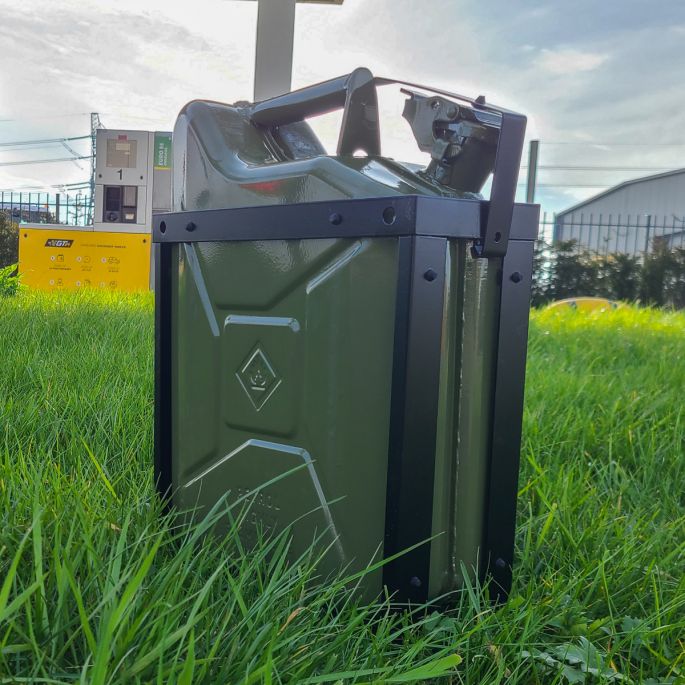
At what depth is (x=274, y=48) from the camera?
2.62 meters

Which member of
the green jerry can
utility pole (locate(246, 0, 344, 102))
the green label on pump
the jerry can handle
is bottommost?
the green jerry can

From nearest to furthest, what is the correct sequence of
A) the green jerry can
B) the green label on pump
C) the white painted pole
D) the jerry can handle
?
the green jerry can, the jerry can handle, the white painted pole, the green label on pump

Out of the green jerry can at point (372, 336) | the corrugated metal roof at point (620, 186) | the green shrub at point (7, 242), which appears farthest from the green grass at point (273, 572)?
the corrugated metal roof at point (620, 186)

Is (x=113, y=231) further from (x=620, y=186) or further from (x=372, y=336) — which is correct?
(x=620, y=186)

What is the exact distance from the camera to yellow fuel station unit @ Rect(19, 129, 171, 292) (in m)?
7.87

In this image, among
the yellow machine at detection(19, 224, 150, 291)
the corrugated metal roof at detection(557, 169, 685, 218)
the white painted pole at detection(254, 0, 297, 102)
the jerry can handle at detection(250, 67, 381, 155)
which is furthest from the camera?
the corrugated metal roof at detection(557, 169, 685, 218)

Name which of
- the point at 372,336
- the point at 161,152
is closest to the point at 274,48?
the point at 372,336

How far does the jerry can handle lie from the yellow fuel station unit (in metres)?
6.57

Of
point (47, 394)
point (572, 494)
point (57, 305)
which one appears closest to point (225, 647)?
point (572, 494)

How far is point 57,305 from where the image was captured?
13.1 ft

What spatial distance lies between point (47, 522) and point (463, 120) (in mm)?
967

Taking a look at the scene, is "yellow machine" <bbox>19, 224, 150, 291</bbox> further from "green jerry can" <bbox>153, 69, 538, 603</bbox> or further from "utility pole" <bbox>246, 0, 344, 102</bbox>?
"green jerry can" <bbox>153, 69, 538, 603</bbox>

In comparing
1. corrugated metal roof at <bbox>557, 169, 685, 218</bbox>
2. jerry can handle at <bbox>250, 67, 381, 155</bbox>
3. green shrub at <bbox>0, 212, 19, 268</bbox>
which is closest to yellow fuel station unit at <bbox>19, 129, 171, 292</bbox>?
green shrub at <bbox>0, 212, 19, 268</bbox>

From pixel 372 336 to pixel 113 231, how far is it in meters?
7.43
